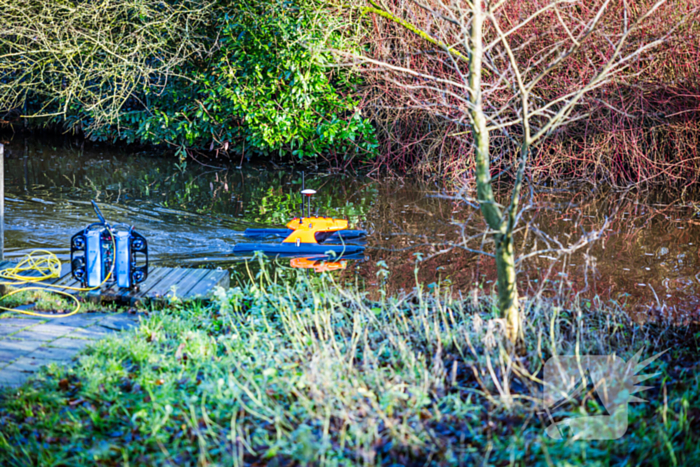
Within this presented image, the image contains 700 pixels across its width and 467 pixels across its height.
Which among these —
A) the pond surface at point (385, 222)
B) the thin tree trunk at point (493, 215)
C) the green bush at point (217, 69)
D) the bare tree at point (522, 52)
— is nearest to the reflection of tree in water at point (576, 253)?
the pond surface at point (385, 222)

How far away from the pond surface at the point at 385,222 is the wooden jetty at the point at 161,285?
149cm

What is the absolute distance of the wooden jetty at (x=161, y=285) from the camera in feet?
16.9

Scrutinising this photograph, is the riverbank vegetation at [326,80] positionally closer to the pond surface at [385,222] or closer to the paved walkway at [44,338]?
the pond surface at [385,222]

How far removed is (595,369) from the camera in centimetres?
372

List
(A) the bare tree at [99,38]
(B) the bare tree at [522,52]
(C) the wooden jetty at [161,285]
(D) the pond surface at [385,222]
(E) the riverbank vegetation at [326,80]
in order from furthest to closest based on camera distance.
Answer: (A) the bare tree at [99,38], (E) the riverbank vegetation at [326,80], (B) the bare tree at [522,52], (D) the pond surface at [385,222], (C) the wooden jetty at [161,285]

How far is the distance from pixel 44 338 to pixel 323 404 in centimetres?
219

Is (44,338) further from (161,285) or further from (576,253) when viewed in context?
(576,253)

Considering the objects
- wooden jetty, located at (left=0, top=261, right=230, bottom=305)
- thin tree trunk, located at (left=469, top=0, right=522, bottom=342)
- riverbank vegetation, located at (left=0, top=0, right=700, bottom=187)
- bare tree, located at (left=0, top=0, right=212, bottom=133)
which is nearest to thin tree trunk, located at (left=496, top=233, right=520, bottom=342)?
thin tree trunk, located at (left=469, top=0, right=522, bottom=342)

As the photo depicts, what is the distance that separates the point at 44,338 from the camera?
4.29 m

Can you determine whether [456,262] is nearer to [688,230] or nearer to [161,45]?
[688,230]

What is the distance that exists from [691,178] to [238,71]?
31.6ft

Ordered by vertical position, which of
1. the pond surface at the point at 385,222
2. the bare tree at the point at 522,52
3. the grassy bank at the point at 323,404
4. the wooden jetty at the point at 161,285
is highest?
the bare tree at the point at 522,52

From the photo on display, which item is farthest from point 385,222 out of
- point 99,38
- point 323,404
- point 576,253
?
point 99,38

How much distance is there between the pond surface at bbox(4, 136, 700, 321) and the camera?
6.77 metres
